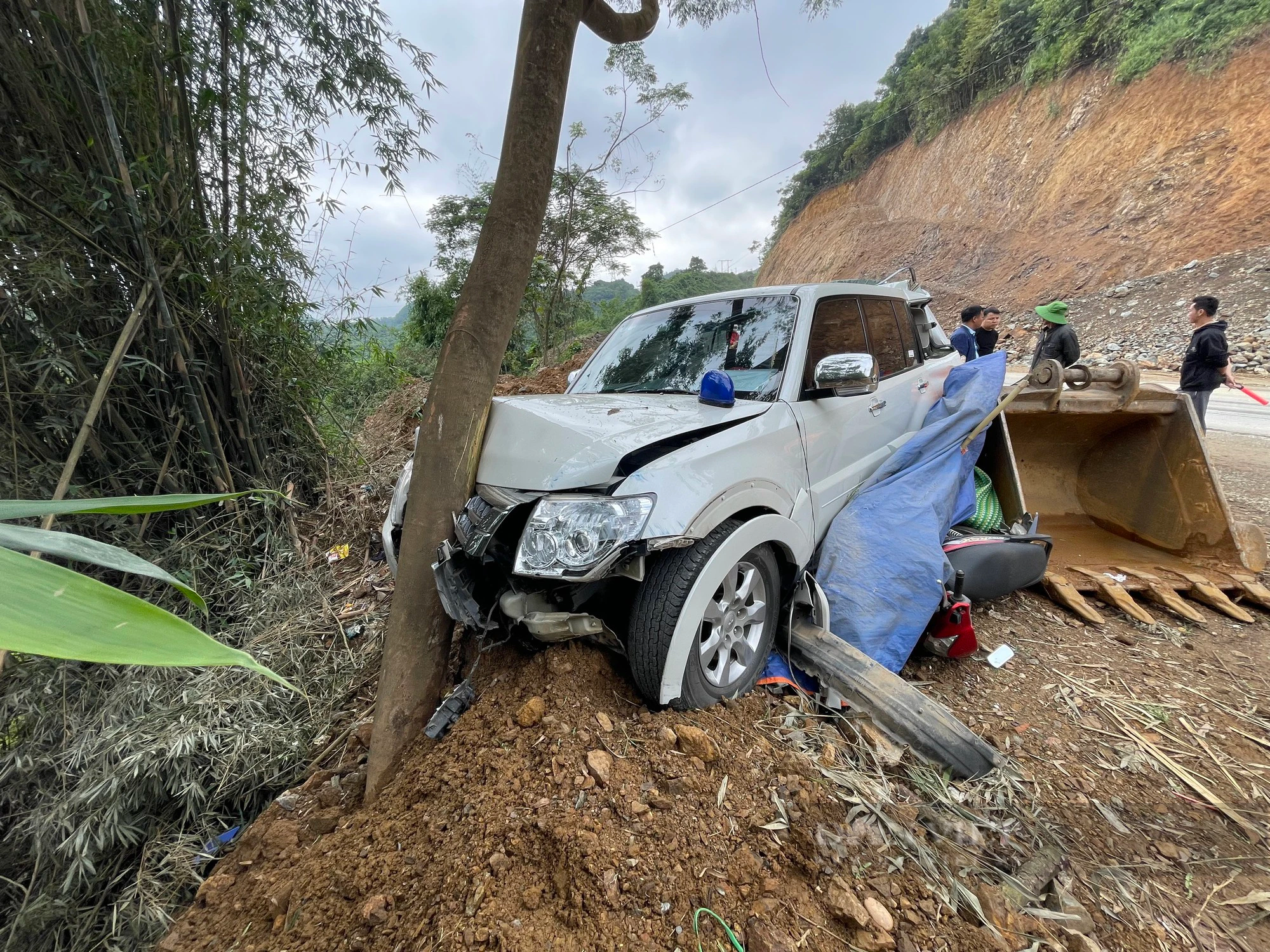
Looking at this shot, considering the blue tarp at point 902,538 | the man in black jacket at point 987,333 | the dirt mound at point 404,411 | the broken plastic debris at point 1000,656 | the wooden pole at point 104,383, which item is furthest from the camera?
the man in black jacket at point 987,333

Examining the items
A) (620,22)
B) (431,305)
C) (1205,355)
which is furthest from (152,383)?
(431,305)

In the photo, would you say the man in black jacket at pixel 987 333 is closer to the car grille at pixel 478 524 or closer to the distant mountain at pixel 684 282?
the car grille at pixel 478 524

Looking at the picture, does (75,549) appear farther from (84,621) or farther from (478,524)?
(478,524)

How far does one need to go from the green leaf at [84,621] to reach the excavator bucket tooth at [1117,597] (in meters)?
4.05

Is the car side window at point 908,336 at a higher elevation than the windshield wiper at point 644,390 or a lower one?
higher

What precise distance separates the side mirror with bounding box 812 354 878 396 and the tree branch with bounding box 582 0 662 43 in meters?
1.87

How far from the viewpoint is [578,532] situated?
1798mm

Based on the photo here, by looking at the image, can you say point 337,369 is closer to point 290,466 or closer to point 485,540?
point 290,466

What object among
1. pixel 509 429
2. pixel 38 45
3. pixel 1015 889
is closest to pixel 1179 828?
pixel 1015 889

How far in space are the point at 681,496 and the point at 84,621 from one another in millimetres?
1546

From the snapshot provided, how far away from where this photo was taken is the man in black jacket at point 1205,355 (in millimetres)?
5188

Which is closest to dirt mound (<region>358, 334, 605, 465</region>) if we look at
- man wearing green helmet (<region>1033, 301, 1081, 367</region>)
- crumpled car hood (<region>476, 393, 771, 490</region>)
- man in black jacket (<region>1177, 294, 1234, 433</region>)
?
crumpled car hood (<region>476, 393, 771, 490</region>)

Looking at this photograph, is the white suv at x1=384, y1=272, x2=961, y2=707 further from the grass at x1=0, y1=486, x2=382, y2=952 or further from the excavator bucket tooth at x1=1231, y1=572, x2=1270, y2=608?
the excavator bucket tooth at x1=1231, y1=572, x2=1270, y2=608

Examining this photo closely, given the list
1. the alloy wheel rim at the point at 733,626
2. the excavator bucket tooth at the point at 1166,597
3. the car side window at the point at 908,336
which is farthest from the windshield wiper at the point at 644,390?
the excavator bucket tooth at the point at 1166,597
